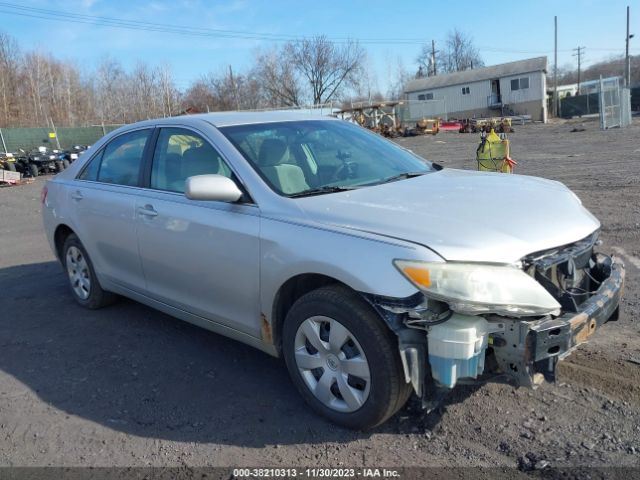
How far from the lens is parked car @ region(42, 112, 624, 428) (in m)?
2.61

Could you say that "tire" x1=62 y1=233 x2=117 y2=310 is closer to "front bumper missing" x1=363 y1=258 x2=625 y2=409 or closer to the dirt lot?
the dirt lot

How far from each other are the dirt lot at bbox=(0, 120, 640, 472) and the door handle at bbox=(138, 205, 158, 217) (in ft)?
3.53

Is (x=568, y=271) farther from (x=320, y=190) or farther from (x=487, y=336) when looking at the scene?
(x=320, y=190)

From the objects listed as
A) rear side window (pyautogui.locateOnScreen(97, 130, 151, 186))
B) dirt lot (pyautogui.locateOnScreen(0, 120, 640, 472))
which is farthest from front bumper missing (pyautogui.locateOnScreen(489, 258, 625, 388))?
rear side window (pyautogui.locateOnScreen(97, 130, 151, 186))

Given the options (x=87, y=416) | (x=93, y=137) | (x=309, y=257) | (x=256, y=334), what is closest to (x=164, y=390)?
(x=87, y=416)

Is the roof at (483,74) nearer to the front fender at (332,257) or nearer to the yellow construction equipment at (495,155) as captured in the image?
the yellow construction equipment at (495,155)

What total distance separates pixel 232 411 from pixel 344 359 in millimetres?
893

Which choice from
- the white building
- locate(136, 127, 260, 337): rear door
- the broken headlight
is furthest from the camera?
the white building

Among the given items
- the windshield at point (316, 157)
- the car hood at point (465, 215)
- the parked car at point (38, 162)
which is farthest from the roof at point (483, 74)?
the car hood at point (465, 215)

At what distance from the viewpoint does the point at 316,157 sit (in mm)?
3869

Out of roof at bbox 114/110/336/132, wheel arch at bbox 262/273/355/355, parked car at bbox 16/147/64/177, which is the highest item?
parked car at bbox 16/147/64/177

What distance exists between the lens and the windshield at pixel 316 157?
356 centimetres

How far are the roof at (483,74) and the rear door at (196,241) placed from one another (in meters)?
57.2

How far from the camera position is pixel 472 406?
3.26m
